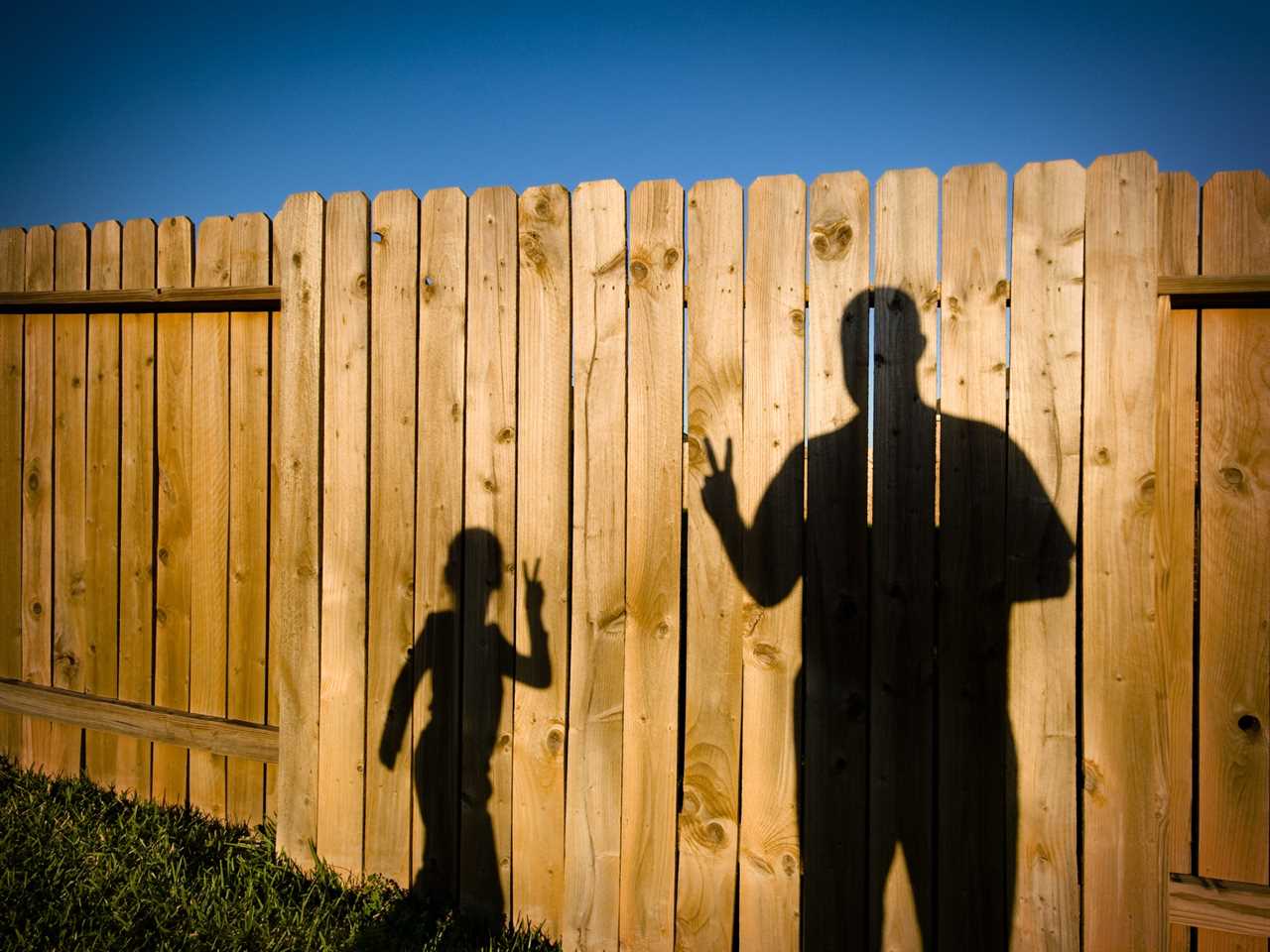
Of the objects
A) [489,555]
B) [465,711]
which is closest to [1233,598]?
[489,555]

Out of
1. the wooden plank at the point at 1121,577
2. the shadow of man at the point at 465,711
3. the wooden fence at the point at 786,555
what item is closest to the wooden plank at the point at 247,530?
the wooden fence at the point at 786,555

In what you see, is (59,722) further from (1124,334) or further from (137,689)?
(1124,334)

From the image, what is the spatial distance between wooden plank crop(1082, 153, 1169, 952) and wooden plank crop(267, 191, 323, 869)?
2610 mm

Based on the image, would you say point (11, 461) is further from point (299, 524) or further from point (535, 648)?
point (535, 648)

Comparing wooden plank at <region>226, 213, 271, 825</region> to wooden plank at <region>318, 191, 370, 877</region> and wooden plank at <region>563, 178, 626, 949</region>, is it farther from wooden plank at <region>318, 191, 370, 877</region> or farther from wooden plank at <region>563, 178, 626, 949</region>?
wooden plank at <region>563, 178, 626, 949</region>

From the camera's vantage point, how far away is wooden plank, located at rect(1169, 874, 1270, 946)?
1871 mm

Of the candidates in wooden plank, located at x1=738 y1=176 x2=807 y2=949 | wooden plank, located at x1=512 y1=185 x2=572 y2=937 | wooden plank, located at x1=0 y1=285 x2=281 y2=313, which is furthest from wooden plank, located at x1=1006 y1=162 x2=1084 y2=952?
wooden plank, located at x1=0 y1=285 x2=281 y2=313

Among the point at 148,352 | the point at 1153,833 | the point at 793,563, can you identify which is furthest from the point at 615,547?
the point at 148,352

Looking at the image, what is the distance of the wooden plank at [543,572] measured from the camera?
2213mm

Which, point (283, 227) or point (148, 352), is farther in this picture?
point (148, 352)

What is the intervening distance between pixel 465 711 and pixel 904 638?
1492 millimetres

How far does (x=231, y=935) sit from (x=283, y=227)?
2.50 meters

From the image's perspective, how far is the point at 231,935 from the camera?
209 centimetres

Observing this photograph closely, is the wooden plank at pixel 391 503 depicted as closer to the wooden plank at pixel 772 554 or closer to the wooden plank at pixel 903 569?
the wooden plank at pixel 772 554
